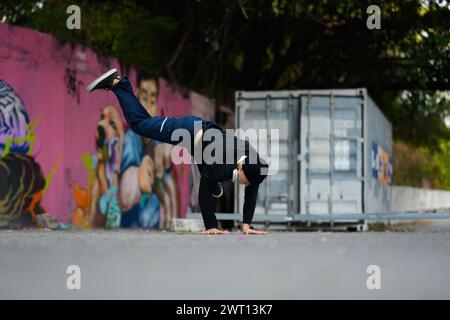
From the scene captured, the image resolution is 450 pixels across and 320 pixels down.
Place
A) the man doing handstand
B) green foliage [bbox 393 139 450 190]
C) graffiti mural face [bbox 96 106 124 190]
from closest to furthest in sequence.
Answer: the man doing handstand, graffiti mural face [bbox 96 106 124 190], green foliage [bbox 393 139 450 190]

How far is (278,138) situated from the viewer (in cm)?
1978

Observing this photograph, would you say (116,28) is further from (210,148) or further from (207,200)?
(210,148)

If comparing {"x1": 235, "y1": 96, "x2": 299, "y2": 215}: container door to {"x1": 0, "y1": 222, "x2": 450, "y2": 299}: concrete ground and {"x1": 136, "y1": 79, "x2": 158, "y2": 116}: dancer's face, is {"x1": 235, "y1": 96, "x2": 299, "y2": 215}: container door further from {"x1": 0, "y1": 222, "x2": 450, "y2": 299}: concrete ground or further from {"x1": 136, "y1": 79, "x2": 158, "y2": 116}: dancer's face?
{"x1": 0, "y1": 222, "x2": 450, "y2": 299}: concrete ground

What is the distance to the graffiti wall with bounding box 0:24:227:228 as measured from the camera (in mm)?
15273

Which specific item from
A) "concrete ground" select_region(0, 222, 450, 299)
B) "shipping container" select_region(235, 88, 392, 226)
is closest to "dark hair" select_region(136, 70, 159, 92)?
"shipping container" select_region(235, 88, 392, 226)

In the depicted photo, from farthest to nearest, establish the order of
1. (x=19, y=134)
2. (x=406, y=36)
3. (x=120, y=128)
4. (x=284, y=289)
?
1. (x=406, y=36)
2. (x=120, y=128)
3. (x=19, y=134)
4. (x=284, y=289)

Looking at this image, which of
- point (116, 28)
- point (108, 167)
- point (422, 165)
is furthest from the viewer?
point (422, 165)

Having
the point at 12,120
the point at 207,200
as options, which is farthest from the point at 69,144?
the point at 207,200

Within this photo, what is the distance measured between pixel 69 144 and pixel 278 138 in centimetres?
479

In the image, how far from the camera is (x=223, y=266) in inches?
300

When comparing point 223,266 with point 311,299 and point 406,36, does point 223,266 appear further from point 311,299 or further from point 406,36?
point 406,36

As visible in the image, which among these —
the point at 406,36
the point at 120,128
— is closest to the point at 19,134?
the point at 120,128

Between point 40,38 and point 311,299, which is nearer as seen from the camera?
point 311,299

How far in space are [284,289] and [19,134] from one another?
978 centimetres
